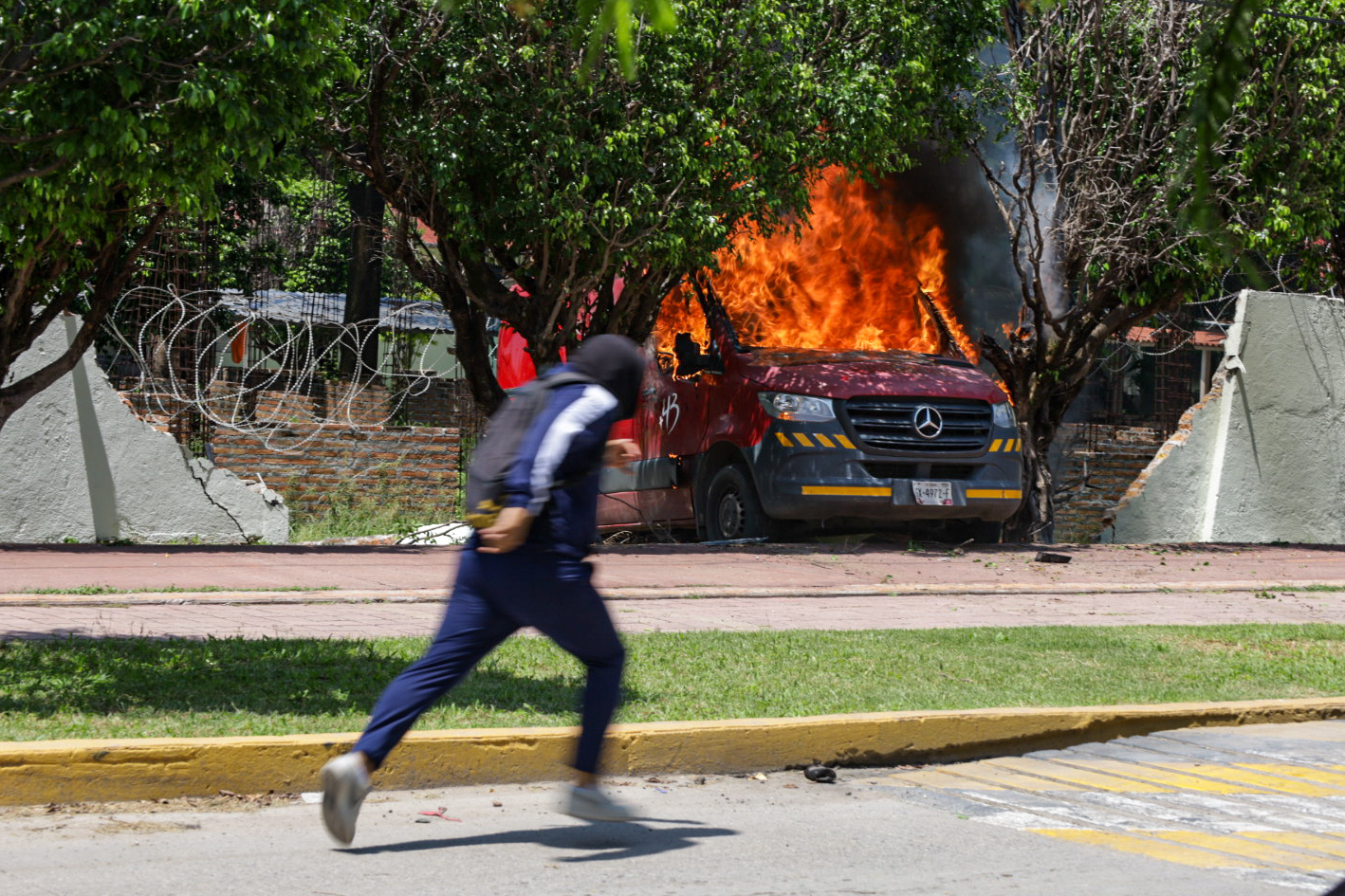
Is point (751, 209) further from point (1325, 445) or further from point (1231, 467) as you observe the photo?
point (1325, 445)

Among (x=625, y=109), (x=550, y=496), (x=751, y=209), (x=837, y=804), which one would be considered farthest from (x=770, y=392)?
(x=550, y=496)

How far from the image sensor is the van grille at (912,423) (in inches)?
511

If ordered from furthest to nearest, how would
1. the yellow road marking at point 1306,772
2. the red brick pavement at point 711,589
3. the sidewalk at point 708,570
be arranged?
the sidewalk at point 708,570 → the red brick pavement at point 711,589 → the yellow road marking at point 1306,772

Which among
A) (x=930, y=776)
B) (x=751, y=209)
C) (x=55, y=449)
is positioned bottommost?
(x=930, y=776)

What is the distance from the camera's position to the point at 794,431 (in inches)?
502

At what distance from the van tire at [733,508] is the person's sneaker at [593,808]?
28.4ft

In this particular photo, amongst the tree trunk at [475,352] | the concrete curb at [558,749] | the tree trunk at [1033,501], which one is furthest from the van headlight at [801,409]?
the concrete curb at [558,749]

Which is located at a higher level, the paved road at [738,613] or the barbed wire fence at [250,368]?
the barbed wire fence at [250,368]

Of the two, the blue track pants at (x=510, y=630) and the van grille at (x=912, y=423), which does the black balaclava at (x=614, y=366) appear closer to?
the blue track pants at (x=510, y=630)

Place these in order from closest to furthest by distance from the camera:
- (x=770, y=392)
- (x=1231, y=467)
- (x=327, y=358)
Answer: (x=770, y=392) < (x=1231, y=467) < (x=327, y=358)

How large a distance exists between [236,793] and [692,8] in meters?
8.83

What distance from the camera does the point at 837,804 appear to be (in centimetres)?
523

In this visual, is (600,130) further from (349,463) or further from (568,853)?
(568,853)

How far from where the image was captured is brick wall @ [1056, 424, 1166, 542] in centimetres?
2048
